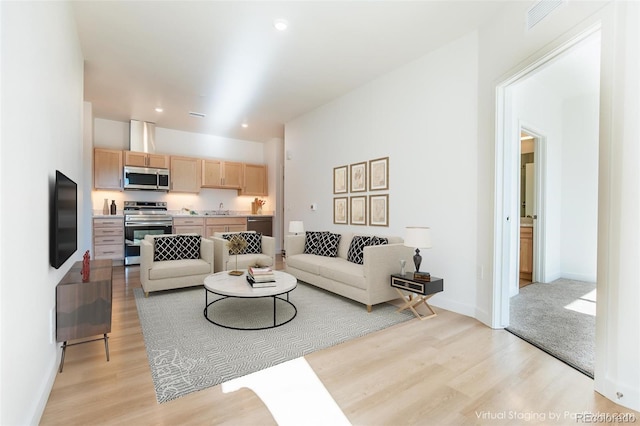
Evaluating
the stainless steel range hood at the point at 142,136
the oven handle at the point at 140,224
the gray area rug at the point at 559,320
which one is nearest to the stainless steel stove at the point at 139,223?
the oven handle at the point at 140,224

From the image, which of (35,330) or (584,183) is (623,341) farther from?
(584,183)

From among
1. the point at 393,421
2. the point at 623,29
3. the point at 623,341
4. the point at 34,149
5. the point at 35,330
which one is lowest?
the point at 393,421

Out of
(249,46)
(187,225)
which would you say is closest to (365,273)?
(249,46)

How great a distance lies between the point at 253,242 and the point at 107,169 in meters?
3.53

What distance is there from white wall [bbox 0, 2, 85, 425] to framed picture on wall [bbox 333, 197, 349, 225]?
367 cm

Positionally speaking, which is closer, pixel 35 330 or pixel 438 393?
pixel 35 330

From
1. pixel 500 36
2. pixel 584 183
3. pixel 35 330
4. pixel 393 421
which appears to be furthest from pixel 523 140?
pixel 35 330

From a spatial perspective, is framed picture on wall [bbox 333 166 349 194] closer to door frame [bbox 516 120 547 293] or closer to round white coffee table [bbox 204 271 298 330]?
round white coffee table [bbox 204 271 298 330]

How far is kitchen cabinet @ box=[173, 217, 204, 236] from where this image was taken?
6.46 meters

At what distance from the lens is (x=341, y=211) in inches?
201

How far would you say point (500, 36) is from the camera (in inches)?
112

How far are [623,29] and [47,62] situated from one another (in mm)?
3586

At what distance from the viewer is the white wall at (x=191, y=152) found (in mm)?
6273

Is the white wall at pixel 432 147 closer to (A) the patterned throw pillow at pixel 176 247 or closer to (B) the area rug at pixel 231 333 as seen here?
(B) the area rug at pixel 231 333
